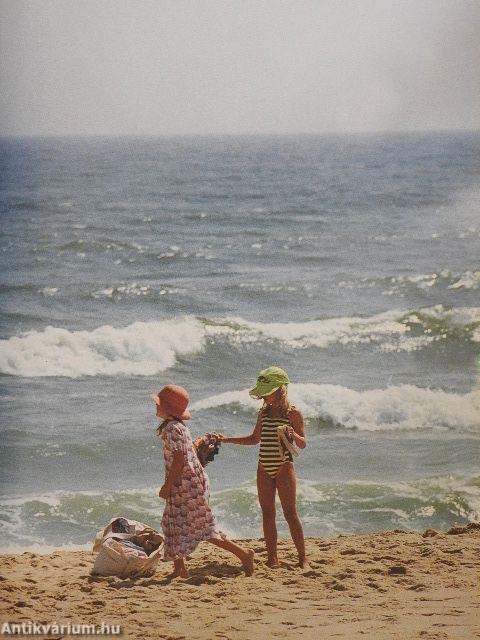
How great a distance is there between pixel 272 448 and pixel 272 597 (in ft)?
1.97

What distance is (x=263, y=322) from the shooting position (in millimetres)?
7453

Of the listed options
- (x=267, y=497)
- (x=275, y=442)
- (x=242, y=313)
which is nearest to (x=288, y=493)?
(x=267, y=497)

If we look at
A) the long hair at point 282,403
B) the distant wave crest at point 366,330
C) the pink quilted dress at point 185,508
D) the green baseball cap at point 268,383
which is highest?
the distant wave crest at point 366,330

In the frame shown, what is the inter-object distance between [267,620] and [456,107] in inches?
151

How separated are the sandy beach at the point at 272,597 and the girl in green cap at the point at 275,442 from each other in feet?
0.87

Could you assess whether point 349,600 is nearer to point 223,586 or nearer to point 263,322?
point 223,586

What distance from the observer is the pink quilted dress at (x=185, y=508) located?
4230mm

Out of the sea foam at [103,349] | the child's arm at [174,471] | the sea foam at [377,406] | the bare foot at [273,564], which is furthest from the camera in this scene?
the sea foam at [103,349]

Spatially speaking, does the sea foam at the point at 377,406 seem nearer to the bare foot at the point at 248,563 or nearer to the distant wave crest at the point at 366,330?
the distant wave crest at the point at 366,330

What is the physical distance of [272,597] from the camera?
409 centimetres

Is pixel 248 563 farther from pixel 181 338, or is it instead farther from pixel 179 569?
pixel 181 338

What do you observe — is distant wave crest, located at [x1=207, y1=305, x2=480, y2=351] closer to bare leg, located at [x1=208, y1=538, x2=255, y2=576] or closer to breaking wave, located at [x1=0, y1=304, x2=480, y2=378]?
breaking wave, located at [x1=0, y1=304, x2=480, y2=378]

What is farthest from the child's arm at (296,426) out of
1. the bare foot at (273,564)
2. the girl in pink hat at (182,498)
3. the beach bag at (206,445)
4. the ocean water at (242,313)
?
the ocean water at (242,313)

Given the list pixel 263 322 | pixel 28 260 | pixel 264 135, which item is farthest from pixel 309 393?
pixel 28 260
